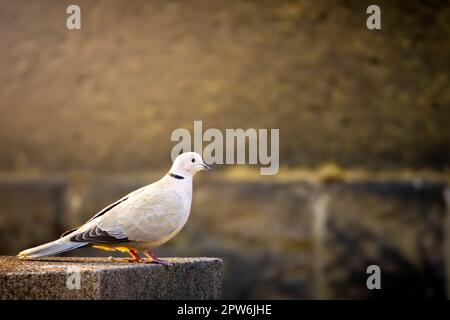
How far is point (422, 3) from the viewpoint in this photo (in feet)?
25.4

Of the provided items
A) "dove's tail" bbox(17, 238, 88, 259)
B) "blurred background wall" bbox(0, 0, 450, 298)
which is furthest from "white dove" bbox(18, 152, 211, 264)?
"blurred background wall" bbox(0, 0, 450, 298)

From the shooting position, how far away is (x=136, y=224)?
401cm

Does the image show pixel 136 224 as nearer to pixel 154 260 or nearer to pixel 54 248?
pixel 154 260

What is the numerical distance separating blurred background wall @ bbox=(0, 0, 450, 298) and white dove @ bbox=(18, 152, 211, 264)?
333 centimetres

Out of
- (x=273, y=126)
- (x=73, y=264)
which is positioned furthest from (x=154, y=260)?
(x=273, y=126)

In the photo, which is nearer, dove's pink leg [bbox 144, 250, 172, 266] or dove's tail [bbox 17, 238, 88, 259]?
dove's tail [bbox 17, 238, 88, 259]

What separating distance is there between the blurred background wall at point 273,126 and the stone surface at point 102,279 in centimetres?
313

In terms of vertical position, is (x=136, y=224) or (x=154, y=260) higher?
(x=136, y=224)

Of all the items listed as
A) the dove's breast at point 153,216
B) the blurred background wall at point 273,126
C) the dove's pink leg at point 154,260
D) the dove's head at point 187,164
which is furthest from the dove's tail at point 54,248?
the blurred background wall at point 273,126

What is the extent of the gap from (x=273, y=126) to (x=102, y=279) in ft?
13.1

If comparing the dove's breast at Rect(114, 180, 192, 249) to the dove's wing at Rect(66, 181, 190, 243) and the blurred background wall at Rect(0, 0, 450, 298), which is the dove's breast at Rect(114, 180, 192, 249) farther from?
the blurred background wall at Rect(0, 0, 450, 298)

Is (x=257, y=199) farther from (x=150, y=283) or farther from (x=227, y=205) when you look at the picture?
(x=150, y=283)

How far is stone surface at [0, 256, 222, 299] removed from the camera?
3707mm
